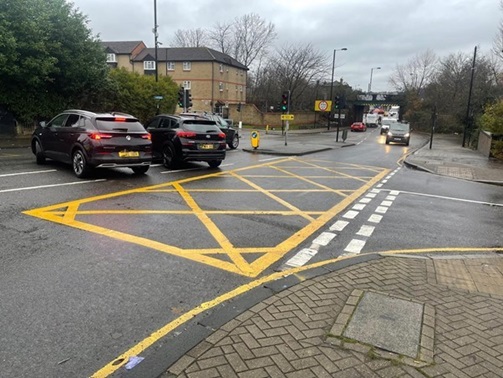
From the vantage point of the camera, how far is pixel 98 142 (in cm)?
949

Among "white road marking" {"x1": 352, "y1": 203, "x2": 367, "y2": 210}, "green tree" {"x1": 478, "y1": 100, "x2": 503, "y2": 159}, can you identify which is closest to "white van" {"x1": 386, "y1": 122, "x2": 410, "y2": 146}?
"green tree" {"x1": 478, "y1": 100, "x2": 503, "y2": 159}

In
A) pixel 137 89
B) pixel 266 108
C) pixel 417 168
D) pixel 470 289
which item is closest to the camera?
pixel 470 289

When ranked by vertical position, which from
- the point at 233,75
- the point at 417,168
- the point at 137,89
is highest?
the point at 233,75

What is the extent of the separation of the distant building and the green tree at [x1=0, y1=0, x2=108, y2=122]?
3713 cm

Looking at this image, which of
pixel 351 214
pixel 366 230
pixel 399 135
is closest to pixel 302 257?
pixel 366 230

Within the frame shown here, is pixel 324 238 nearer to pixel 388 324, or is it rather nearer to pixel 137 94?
pixel 388 324

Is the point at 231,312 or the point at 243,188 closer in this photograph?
the point at 231,312

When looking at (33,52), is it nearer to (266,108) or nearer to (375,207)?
(375,207)

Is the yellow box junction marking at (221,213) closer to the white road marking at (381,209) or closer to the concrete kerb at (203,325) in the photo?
the concrete kerb at (203,325)

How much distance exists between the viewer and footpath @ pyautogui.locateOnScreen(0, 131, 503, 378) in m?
2.81

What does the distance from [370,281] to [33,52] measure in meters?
19.5

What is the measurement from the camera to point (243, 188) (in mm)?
9984

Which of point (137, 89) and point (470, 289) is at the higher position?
point (137, 89)

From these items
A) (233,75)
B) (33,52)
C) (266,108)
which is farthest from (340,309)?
(233,75)
